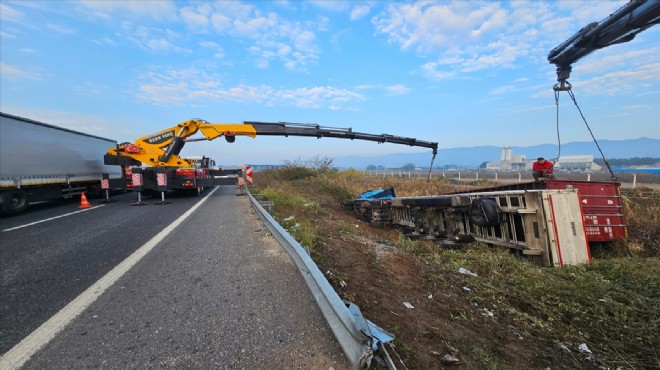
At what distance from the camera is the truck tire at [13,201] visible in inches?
350

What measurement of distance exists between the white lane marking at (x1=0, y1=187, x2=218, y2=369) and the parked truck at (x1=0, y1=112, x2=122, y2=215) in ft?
26.7

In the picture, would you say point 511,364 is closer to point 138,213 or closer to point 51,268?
point 51,268

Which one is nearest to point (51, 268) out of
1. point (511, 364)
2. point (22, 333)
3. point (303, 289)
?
point (22, 333)

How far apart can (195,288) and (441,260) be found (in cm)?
390

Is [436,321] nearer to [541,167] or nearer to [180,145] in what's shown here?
[541,167]

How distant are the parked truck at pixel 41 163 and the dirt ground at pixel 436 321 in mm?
10500

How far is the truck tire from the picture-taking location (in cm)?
888

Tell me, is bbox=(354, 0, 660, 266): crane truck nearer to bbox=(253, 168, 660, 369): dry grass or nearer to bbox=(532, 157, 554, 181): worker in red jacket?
bbox=(253, 168, 660, 369): dry grass

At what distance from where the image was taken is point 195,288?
11.0 feet

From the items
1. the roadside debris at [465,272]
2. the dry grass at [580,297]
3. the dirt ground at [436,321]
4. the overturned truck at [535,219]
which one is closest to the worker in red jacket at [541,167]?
the overturned truck at [535,219]

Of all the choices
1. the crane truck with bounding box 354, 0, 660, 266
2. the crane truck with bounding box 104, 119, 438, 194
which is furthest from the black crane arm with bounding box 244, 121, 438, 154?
the crane truck with bounding box 354, 0, 660, 266

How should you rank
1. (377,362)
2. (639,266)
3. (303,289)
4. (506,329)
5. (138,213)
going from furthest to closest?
(138,213), (639,266), (303,289), (506,329), (377,362)

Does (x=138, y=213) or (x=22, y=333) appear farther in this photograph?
(x=138, y=213)

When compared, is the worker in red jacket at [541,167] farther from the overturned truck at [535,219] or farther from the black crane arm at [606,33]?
the black crane arm at [606,33]
